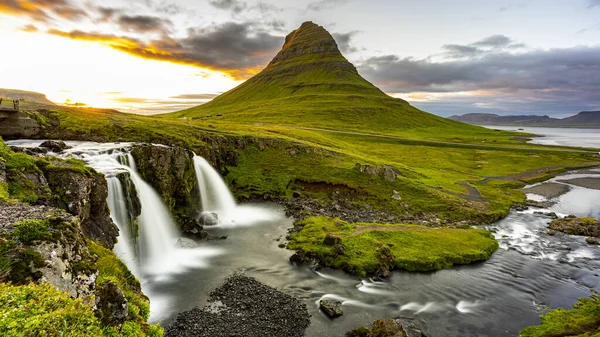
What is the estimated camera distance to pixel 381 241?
3947cm

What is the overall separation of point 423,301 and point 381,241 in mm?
11410

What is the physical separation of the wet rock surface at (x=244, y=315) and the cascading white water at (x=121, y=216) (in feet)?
33.2

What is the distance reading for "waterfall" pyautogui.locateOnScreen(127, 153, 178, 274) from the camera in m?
33.6

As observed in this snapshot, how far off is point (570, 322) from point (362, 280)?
56.3ft

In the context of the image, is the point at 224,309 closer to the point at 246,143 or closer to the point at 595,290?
the point at 595,290

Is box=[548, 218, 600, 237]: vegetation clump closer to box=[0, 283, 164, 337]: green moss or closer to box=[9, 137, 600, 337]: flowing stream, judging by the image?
box=[9, 137, 600, 337]: flowing stream

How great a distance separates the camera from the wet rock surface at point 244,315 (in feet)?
73.6

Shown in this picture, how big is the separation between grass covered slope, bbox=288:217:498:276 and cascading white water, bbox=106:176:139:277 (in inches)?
725

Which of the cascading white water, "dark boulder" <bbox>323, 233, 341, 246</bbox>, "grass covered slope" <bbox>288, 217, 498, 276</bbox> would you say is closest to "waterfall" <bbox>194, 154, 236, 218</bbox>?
"grass covered slope" <bbox>288, 217, 498, 276</bbox>

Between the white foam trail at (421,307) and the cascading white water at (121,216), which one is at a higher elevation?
the cascading white water at (121,216)

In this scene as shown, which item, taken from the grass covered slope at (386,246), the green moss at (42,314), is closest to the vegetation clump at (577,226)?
the grass covered slope at (386,246)

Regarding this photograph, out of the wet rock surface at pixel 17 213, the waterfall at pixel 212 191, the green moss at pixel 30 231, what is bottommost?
the waterfall at pixel 212 191

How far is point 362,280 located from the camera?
3172 cm

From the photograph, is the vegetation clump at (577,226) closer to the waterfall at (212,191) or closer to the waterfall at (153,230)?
the waterfall at (212,191)
